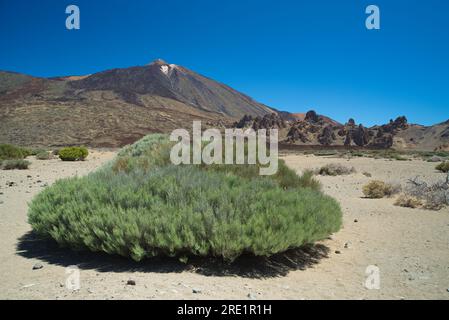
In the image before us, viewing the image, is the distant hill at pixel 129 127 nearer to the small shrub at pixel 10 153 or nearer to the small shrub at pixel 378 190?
the small shrub at pixel 10 153

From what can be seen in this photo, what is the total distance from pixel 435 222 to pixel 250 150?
4.08 m

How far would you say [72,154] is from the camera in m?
23.8

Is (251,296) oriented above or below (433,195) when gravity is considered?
below

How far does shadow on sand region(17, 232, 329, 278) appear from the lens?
201 inches

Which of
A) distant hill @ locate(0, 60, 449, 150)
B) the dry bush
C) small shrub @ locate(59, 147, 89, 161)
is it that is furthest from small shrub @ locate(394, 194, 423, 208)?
distant hill @ locate(0, 60, 449, 150)

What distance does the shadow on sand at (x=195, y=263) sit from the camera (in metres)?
5.10

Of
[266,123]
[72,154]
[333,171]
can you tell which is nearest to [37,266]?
[333,171]

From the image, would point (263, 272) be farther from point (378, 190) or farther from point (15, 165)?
point (15, 165)

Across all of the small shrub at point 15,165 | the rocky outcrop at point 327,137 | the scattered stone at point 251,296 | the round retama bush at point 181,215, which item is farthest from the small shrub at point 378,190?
the rocky outcrop at point 327,137

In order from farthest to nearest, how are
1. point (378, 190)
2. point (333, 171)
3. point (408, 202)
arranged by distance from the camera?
point (333, 171) < point (378, 190) < point (408, 202)

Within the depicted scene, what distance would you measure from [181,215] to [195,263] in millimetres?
657

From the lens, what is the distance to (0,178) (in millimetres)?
14727
